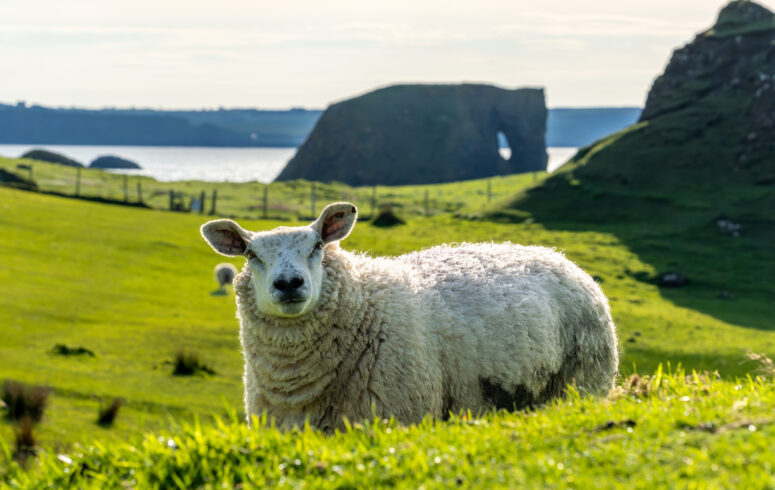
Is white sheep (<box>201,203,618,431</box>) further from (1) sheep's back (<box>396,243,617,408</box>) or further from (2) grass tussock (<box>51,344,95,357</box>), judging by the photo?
(2) grass tussock (<box>51,344,95,357</box>)

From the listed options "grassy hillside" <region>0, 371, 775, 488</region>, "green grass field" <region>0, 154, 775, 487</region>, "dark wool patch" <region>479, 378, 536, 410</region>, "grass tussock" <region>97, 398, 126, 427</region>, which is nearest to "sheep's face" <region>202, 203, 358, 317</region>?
"green grass field" <region>0, 154, 775, 487</region>

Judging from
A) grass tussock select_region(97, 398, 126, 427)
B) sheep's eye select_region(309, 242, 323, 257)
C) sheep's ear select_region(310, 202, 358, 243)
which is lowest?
grass tussock select_region(97, 398, 126, 427)

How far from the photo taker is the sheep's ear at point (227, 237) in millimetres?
9227

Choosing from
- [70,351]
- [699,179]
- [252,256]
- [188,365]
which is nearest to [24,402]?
[188,365]

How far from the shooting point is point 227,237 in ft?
30.6

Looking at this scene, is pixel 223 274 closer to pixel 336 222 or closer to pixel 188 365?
pixel 188 365

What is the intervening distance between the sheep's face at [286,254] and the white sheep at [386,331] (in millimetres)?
13

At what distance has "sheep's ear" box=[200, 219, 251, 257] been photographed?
923 centimetres

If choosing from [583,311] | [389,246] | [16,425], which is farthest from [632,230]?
[583,311]

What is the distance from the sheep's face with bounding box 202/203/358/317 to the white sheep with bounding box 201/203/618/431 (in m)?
0.01

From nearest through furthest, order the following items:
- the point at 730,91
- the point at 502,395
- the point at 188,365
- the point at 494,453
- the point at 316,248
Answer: the point at 494,453
the point at 316,248
the point at 502,395
the point at 188,365
the point at 730,91

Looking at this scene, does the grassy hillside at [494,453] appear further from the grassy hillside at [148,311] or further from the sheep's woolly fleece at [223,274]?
the sheep's woolly fleece at [223,274]

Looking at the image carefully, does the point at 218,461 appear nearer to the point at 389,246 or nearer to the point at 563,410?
the point at 563,410

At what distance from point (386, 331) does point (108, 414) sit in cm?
1612
